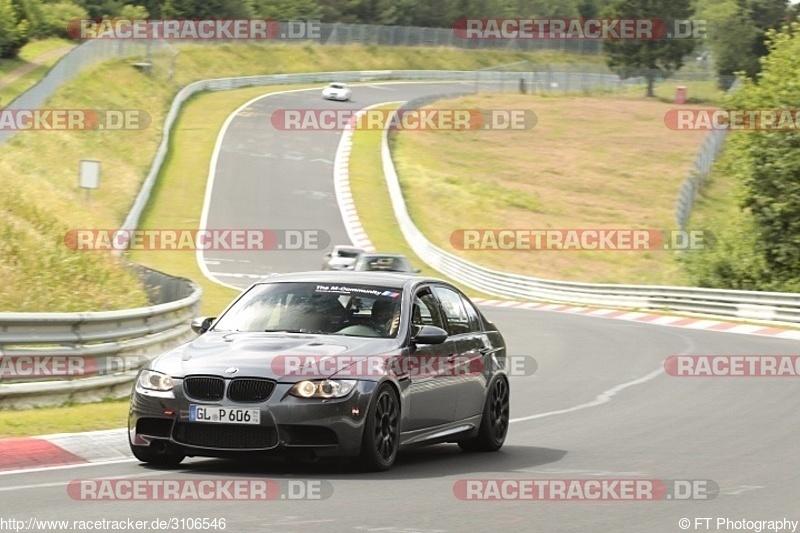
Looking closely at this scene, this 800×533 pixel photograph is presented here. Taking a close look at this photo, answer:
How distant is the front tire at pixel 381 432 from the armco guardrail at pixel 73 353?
422 cm

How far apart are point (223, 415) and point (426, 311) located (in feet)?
7.54

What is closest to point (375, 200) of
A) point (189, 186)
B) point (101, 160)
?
point (189, 186)

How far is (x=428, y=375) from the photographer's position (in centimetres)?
1062

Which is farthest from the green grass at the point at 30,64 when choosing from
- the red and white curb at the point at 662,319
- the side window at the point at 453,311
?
the side window at the point at 453,311

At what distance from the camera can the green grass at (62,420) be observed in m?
11.4

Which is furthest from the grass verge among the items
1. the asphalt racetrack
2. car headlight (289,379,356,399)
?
car headlight (289,379,356,399)

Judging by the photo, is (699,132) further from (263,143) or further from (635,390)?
(635,390)

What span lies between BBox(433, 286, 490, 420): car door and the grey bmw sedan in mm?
17

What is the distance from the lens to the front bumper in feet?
Result: 30.6

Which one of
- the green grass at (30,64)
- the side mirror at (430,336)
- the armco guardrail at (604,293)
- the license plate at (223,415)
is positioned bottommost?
the armco guardrail at (604,293)

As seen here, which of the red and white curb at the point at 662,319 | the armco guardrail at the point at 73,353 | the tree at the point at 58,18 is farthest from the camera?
the tree at the point at 58,18

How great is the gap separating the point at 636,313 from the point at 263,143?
33.4 meters

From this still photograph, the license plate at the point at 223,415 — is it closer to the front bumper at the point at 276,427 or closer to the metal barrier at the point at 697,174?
the front bumper at the point at 276,427

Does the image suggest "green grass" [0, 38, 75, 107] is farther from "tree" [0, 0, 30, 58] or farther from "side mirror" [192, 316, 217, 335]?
"side mirror" [192, 316, 217, 335]
